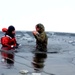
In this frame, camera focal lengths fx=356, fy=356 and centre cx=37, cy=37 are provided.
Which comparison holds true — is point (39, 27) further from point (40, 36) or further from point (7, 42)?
point (7, 42)

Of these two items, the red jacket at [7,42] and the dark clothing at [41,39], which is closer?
the dark clothing at [41,39]

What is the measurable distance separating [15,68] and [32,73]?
4.27 ft

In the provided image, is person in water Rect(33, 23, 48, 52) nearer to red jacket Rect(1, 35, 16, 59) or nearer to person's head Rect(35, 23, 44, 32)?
person's head Rect(35, 23, 44, 32)

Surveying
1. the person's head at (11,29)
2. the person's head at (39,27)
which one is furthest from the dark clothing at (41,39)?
the person's head at (11,29)

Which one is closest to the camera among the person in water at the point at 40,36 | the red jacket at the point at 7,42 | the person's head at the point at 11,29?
the person in water at the point at 40,36

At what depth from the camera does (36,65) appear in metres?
12.2

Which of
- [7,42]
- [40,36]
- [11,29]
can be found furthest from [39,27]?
[7,42]

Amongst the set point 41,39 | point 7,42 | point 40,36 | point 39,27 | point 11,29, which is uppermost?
point 39,27

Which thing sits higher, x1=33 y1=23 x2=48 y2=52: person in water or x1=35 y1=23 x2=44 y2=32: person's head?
x1=35 y1=23 x2=44 y2=32: person's head

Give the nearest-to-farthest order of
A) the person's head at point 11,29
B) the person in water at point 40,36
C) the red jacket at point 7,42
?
the person in water at point 40,36 → the person's head at point 11,29 → the red jacket at point 7,42

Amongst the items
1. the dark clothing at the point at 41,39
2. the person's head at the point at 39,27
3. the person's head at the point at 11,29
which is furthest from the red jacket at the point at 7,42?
the person's head at the point at 39,27

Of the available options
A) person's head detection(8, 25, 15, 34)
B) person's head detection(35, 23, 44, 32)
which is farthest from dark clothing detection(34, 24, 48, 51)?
person's head detection(8, 25, 15, 34)

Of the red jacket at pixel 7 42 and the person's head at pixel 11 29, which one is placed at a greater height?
the person's head at pixel 11 29

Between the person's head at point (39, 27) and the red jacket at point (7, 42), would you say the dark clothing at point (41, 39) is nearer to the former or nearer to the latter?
the person's head at point (39, 27)
